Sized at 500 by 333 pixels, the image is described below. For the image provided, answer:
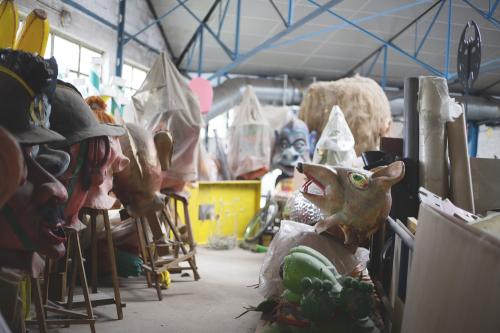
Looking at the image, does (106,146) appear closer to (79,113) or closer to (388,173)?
(79,113)

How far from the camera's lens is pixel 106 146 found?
2.16 metres

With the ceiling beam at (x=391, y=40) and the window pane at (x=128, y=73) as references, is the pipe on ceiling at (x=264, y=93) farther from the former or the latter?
the window pane at (x=128, y=73)

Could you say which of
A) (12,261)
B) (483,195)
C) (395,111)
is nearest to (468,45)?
(483,195)

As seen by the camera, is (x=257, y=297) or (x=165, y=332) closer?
(x=165, y=332)

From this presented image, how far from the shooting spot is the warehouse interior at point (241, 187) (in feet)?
4.49

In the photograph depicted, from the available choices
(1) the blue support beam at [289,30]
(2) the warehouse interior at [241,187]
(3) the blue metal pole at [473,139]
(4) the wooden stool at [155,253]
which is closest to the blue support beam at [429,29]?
(2) the warehouse interior at [241,187]

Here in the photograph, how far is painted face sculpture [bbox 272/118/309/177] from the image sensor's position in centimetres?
642

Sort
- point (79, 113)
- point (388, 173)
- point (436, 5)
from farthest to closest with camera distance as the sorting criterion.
Result: point (436, 5), point (388, 173), point (79, 113)

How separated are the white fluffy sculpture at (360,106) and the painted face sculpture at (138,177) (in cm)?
280

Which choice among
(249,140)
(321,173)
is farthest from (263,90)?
(321,173)

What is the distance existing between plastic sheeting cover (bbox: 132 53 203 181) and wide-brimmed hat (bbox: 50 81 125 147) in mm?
2207

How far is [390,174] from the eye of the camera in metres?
2.31

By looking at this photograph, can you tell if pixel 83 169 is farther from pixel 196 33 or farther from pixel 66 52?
pixel 196 33

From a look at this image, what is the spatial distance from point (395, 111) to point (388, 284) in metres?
8.48
